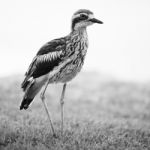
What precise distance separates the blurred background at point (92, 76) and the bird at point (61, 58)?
1183 mm

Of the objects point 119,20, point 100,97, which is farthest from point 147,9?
point 100,97

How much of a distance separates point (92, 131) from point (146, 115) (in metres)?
6.93

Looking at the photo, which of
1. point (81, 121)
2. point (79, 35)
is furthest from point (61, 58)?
point (81, 121)

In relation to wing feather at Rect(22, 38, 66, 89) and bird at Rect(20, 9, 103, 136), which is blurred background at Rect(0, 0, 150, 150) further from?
wing feather at Rect(22, 38, 66, 89)

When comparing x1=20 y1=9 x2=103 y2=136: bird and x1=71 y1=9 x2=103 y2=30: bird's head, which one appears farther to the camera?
x1=71 y1=9 x2=103 y2=30: bird's head

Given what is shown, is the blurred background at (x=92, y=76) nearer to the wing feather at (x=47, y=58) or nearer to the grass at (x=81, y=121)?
the grass at (x=81, y=121)

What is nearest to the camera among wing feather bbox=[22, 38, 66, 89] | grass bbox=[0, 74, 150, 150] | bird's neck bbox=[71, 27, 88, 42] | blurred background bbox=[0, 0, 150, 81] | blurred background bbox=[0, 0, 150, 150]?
grass bbox=[0, 74, 150, 150]

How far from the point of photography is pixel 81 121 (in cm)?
1099

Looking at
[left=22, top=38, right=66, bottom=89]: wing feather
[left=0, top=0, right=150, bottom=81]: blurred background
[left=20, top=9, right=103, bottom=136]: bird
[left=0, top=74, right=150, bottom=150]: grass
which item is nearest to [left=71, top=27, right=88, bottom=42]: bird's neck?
[left=20, top=9, right=103, bottom=136]: bird

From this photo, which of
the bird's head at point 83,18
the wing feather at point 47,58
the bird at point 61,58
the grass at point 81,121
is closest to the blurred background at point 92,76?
the grass at point 81,121

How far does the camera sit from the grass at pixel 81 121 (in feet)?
26.3

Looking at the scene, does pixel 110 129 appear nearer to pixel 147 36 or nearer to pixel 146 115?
pixel 146 115

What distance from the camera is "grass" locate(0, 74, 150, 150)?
8.02 metres

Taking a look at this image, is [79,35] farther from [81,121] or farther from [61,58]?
[81,121]
